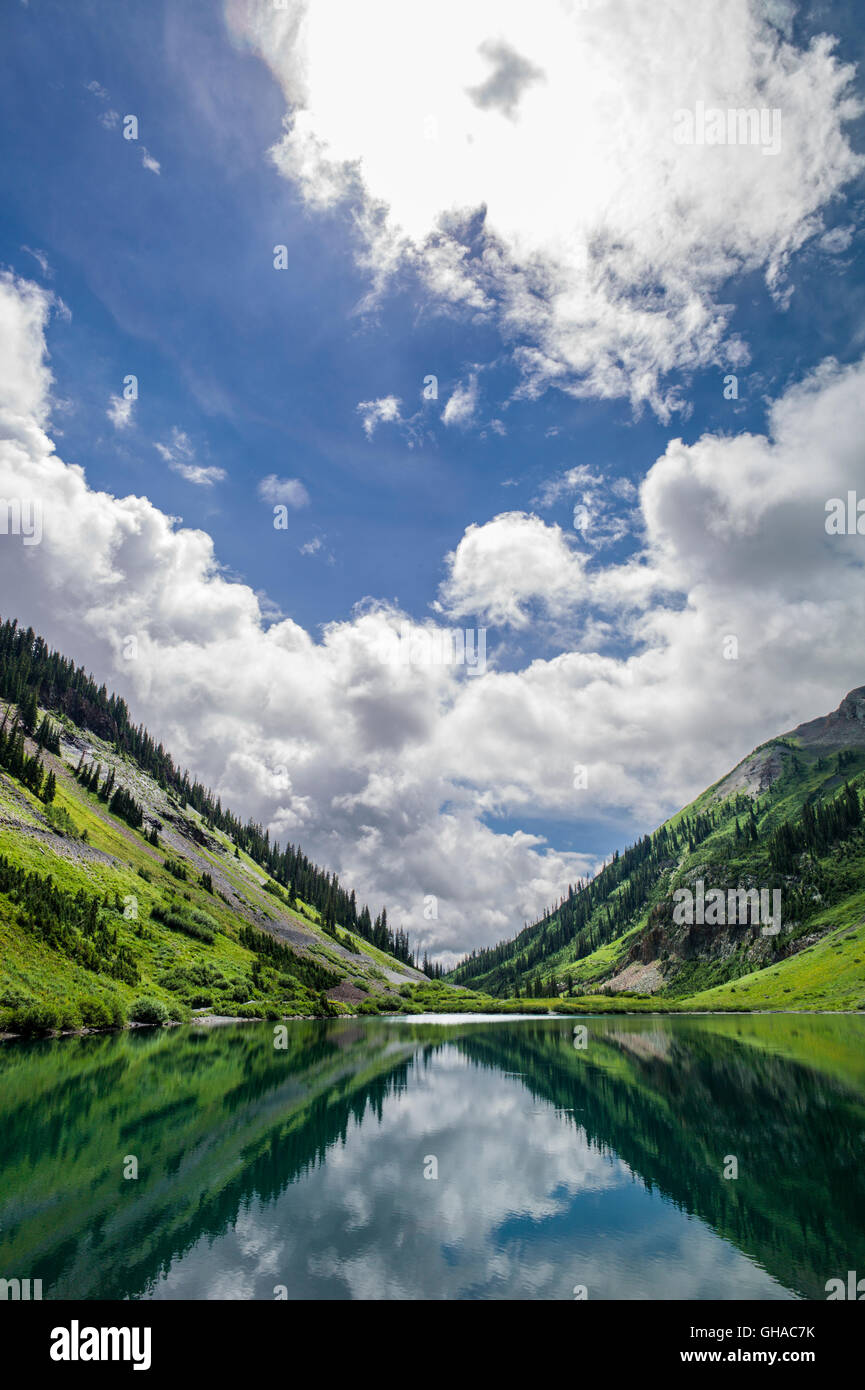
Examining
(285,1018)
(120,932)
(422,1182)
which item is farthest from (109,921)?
(422,1182)

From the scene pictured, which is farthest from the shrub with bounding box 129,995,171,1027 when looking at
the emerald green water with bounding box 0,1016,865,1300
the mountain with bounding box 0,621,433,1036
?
the emerald green water with bounding box 0,1016,865,1300

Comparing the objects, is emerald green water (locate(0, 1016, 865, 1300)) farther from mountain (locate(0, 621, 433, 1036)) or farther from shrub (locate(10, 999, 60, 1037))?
mountain (locate(0, 621, 433, 1036))

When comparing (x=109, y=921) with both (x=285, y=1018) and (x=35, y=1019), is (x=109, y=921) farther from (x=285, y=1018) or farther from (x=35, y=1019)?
(x=35, y=1019)

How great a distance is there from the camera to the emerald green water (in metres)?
16.9

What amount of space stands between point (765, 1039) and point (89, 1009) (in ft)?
262

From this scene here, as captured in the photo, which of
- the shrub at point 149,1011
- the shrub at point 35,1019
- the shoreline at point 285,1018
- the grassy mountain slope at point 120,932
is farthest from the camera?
the shrub at point 149,1011

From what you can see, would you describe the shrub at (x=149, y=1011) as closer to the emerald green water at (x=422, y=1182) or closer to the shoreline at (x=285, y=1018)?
the shoreline at (x=285, y=1018)

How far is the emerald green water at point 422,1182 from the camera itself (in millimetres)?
16891

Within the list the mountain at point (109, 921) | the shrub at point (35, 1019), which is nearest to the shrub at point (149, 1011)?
the mountain at point (109, 921)

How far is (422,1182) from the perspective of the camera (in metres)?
25.7

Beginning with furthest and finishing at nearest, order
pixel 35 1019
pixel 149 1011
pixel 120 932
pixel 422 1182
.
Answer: pixel 120 932 < pixel 149 1011 < pixel 35 1019 < pixel 422 1182
